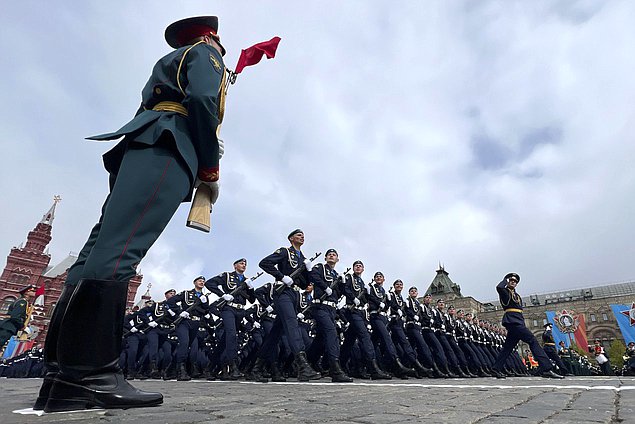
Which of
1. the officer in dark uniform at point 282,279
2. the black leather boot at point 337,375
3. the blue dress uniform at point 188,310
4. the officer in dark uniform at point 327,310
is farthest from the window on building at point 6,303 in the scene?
the black leather boot at point 337,375

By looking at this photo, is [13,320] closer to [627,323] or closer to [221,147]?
[221,147]

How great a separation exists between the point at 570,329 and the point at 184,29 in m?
39.3

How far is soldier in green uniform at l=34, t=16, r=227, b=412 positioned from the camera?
166 cm

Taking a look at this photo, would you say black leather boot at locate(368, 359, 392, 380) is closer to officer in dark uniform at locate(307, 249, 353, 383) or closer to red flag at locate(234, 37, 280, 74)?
officer in dark uniform at locate(307, 249, 353, 383)

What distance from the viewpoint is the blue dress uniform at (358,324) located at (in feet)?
21.8

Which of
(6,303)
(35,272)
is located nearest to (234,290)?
(6,303)

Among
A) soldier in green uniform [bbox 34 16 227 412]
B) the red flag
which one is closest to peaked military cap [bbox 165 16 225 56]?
soldier in green uniform [bbox 34 16 227 412]

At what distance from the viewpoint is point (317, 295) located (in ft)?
21.0

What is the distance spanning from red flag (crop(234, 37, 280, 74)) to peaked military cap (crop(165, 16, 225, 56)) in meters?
0.72

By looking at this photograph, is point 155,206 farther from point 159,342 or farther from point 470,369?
point 470,369

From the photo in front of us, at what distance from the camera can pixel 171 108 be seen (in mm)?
2123

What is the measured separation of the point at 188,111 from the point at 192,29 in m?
0.82

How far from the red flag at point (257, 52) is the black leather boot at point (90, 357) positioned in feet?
7.40

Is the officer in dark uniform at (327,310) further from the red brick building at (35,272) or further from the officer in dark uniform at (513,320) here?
the red brick building at (35,272)
